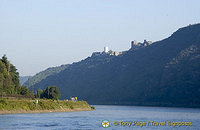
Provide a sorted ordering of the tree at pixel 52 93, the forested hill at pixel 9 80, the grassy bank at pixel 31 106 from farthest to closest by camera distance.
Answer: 1. the tree at pixel 52 93
2. the forested hill at pixel 9 80
3. the grassy bank at pixel 31 106

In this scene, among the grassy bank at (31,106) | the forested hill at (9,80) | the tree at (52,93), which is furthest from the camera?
the tree at (52,93)

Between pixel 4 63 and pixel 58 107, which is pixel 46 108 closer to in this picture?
pixel 58 107

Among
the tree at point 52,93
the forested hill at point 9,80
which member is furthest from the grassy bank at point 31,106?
the forested hill at point 9,80

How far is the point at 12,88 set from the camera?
148 meters

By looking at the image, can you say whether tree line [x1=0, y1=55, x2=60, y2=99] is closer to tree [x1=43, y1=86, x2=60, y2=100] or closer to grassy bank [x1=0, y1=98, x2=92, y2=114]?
tree [x1=43, y1=86, x2=60, y2=100]

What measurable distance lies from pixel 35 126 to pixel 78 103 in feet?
295

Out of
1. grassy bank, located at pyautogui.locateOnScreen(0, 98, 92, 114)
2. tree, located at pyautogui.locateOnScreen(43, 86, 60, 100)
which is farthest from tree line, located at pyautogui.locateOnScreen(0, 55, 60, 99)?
grassy bank, located at pyautogui.locateOnScreen(0, 98, 92, 114)

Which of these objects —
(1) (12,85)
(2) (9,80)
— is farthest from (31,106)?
(2) (9,80)

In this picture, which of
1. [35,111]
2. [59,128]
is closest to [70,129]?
[59,128]

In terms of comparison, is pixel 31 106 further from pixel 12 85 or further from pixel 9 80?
pixel 9 80

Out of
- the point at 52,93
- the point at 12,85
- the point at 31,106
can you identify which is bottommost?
the point at 31,106

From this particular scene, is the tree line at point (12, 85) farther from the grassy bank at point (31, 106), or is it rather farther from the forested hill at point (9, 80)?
the grassy bank at point (31, 106)

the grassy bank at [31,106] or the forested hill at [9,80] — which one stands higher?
the forested hill at [9,80]

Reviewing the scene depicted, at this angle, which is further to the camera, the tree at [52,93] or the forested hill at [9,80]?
the tree at [52,93]
